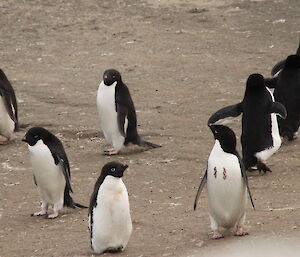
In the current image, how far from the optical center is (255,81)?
29.6 feet

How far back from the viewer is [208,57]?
536 inches

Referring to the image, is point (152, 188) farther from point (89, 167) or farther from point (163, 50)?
point (163, 50)

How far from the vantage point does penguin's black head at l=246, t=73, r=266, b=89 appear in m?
9.02

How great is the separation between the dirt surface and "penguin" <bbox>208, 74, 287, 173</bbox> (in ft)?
→ 0.63

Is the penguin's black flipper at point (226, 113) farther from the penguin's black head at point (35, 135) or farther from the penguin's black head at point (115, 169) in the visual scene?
the penguin's black head at point (115, 169)

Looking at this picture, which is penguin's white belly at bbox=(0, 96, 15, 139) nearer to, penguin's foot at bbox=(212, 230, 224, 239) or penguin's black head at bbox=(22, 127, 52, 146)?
penguin's black head at bbox=(22, 127, 52, 146)

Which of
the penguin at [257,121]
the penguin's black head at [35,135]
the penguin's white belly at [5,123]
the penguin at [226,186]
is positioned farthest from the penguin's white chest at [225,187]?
the penguin's white belly at [5,123]

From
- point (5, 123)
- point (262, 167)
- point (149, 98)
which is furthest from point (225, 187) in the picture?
point (149, 98)

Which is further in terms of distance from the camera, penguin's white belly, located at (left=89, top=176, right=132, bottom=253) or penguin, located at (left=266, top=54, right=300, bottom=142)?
penguin, located at (left=266, top=54, right=300, bottom=142)

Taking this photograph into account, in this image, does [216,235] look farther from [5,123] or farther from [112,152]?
[5,123]

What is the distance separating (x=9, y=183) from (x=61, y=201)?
1.02m

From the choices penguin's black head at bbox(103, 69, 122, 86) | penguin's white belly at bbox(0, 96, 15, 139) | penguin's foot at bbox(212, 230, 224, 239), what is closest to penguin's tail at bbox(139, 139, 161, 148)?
penguin's black head at bbox(103, 69, 122, 86)

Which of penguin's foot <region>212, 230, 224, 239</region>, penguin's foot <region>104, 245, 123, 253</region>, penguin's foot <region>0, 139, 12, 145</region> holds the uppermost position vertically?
penguin's foot <region>212, 230, 224, 239</region>

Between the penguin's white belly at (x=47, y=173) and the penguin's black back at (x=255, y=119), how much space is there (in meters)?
1.72
